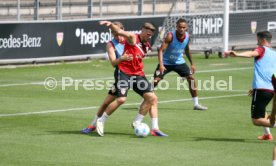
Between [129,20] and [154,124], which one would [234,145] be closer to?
[154,124]

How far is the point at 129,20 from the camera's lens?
112 feet

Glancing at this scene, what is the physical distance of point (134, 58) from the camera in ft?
56.2

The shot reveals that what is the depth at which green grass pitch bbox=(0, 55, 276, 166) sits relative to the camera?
14.7 meters

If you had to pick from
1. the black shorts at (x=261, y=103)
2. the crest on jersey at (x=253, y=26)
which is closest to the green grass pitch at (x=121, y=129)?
the black shorts at (x=261, y=103)

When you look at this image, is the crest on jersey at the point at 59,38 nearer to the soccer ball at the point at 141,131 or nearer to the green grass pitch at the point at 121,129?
the green grass pitch at the point at 121,129

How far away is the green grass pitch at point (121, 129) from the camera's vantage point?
48.2ft

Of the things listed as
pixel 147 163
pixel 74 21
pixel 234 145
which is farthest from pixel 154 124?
pixel 74 21

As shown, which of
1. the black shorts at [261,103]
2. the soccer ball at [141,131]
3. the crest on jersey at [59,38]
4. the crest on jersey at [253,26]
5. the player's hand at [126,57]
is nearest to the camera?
the black shorts at [261,103]

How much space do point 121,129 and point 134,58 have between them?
178 cm

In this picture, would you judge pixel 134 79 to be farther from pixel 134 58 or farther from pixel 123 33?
pixel 123 33

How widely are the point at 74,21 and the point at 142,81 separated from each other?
51.7 ft

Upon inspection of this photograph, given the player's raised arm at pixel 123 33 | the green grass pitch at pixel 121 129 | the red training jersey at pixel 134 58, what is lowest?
the green grass pitch at pixel 121 129

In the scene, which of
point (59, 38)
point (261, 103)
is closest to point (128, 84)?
point (261, 103)

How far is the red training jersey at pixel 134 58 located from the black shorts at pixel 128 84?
106 mm
